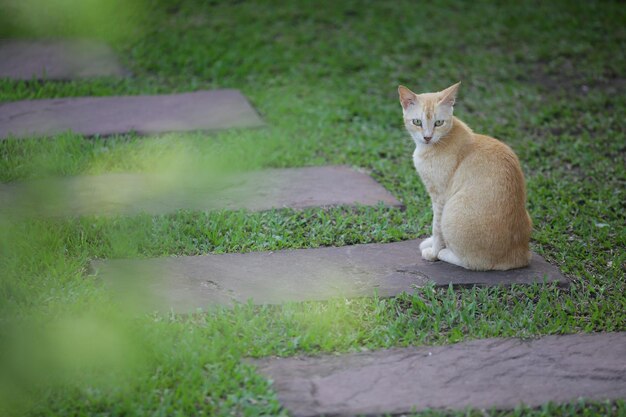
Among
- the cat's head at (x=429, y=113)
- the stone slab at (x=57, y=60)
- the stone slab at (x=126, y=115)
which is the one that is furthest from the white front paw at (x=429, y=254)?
the stone slab at (x=57, y=60)

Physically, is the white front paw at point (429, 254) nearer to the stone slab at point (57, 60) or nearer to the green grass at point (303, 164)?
the green grass at point (303, 164)

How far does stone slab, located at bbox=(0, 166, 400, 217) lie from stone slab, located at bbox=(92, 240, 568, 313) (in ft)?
2.41

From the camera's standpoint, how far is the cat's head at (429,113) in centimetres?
460

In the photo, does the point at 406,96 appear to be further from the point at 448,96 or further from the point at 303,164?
the point at 303,164

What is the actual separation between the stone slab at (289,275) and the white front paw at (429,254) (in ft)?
0.14

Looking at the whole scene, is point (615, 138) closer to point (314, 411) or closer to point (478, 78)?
point (478, 78)

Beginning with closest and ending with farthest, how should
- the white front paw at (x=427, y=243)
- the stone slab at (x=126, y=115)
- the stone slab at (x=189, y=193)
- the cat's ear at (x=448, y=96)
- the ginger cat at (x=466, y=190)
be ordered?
the ginger cat at (x=466, y=190) → the cat's ear at (x=448, y=96) → the white front paw at (x=427, y=243) → the stone slab at (x=189, y=193) → the stone slab at (x=126, y=115)

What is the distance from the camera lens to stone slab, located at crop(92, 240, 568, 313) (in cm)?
430

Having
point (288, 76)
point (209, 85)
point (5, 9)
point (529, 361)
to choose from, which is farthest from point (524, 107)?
point (5, 9)

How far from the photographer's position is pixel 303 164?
6.23 meters

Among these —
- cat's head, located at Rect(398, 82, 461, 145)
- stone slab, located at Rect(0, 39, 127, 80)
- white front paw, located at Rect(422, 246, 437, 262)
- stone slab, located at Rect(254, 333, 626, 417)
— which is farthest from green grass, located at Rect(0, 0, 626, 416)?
cat's head, located at Rect(398, 82, 461, 145)

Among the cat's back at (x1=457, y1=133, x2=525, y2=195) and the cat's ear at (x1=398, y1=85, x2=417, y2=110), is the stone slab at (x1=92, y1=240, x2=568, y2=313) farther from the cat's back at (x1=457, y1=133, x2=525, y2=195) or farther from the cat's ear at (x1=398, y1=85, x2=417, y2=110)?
the cat's ear at (x1=398, y1=85, x2=417, y2=110)

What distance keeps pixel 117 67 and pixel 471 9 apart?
182 inches

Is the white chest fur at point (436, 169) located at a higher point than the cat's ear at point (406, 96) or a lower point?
lower
